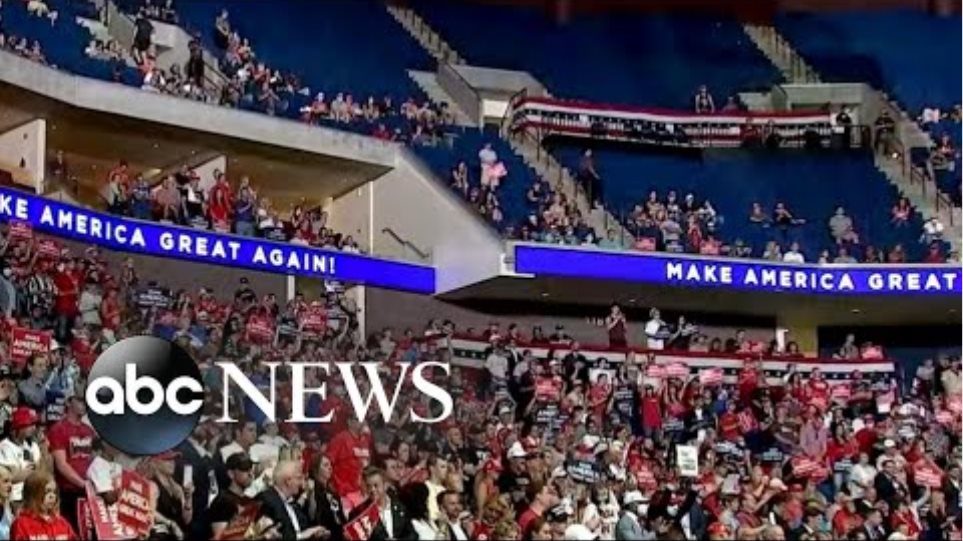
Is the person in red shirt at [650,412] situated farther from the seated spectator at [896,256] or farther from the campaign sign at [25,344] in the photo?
the campaign sign at [25,344]

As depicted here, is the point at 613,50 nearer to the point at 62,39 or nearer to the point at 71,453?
the point at 62,39

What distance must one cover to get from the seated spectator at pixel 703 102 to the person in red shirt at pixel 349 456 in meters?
11.5

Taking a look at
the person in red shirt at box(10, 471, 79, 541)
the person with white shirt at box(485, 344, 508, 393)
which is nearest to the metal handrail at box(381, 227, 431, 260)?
the person with white shirt at box(485, 344, 508, 393)

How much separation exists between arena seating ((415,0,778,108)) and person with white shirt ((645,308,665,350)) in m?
4.48

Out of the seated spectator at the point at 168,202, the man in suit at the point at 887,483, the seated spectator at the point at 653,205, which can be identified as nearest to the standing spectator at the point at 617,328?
the seated spectator at the point at 653,205

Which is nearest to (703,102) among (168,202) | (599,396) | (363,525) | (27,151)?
(599,396)

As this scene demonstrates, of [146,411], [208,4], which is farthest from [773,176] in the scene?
[146,411]

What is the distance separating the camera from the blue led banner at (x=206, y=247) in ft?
52.1

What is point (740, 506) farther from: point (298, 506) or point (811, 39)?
point (811, 39)

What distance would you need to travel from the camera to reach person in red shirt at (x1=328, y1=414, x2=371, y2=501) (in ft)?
36.0

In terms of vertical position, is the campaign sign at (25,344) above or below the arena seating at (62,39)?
below

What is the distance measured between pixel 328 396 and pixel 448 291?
7.39 metres

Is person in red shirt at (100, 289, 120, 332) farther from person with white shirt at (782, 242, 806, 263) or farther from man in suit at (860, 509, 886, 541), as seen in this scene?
person with white shirt at (782, 242, 806, 263)

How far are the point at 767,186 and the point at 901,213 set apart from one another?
5.23 ft
